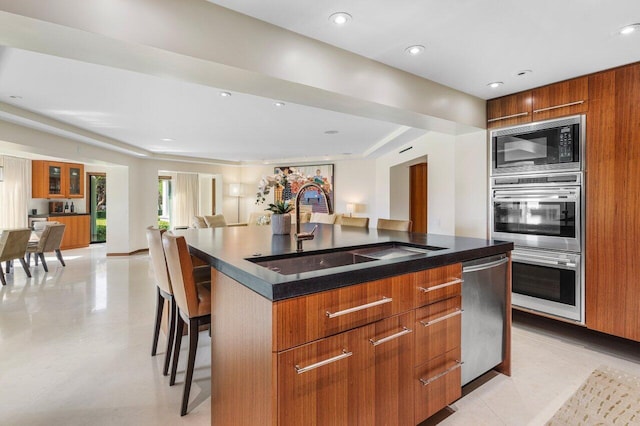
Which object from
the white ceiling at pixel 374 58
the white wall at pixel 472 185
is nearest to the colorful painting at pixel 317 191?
the white ceiling at pixel 374 58

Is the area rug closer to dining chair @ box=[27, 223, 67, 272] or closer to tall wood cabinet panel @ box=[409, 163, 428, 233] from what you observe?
tall wood cabinet panel @ box=[409, 163, 428, 233]

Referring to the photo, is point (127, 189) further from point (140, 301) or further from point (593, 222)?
point (593, 222)

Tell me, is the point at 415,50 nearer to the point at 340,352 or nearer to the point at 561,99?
the point at 561,99

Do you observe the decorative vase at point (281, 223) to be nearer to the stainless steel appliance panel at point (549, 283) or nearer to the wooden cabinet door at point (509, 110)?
the stainless steel appliance panel at point (549, 283)

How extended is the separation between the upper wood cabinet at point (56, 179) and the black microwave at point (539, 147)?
9.72 m

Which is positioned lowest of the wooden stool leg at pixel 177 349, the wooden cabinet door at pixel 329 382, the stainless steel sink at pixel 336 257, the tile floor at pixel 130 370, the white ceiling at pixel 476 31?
the tile floor at pixel 130 370

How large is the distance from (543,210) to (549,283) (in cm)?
69

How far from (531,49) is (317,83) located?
159 cm

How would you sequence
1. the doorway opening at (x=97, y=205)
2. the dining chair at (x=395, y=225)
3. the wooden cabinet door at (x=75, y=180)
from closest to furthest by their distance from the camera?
the dining chair at (x=395, y=225)
the wooden cabinet door at (x=75, y=180)
the doorway opening at (x=97, y=205)

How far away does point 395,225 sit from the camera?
3.09m

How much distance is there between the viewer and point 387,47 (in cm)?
230

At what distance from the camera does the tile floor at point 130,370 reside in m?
1.87

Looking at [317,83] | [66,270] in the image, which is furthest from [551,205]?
[66,270]

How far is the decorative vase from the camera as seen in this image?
2660 mm
